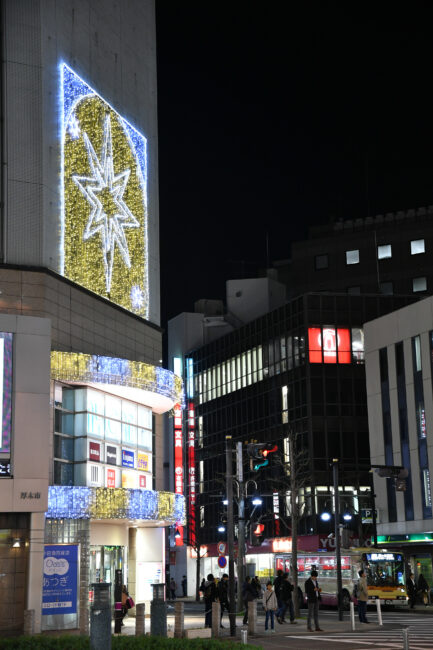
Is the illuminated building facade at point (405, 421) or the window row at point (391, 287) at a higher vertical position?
the window row at point (391, 287)

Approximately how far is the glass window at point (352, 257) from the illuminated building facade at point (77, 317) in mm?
50990

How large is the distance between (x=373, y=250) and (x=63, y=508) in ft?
214

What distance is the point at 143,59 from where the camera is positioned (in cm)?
5091

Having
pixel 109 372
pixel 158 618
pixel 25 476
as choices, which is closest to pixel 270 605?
pixel 25 476

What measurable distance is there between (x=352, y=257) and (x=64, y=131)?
60157mm

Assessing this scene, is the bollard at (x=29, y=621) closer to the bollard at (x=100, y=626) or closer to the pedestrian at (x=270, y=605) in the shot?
the pedestrian at (x=270, y=605)

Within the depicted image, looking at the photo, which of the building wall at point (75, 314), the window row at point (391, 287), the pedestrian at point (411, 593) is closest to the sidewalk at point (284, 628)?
the building wall at point (75, 314)

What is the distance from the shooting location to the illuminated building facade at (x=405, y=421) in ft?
206

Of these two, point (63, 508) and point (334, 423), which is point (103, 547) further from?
point (334, 423)

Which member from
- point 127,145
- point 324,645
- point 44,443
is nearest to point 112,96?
point 127,145

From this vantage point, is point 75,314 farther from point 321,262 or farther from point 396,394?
point 321,262

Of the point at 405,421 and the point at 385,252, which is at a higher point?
the point at 385,252

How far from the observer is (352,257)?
9856 centimetres

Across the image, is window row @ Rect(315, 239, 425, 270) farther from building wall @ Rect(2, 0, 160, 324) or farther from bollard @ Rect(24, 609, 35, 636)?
bollard @ Rect(24, 609, 35, 636)
